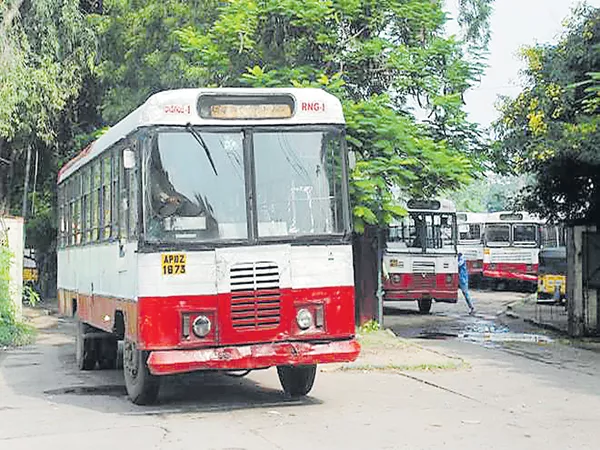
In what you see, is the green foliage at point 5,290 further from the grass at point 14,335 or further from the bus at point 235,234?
the bus at point 235,234

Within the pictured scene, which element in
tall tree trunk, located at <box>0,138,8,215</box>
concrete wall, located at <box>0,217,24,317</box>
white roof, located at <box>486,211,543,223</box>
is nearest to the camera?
concrete wall, located at <box>0,217,24,317</box>

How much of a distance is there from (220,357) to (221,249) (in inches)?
45.1

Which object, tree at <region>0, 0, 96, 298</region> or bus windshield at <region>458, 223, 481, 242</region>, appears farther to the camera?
bus windshield at <region>458, 223, 481, 242</region>

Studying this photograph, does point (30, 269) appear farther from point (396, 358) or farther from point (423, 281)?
point (396, 358)

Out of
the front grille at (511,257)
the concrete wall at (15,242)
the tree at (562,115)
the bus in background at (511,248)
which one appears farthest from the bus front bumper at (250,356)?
the front grille at (511,257)

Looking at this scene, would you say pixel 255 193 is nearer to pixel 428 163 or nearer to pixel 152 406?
pixel 152 406

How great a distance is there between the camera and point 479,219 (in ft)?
127

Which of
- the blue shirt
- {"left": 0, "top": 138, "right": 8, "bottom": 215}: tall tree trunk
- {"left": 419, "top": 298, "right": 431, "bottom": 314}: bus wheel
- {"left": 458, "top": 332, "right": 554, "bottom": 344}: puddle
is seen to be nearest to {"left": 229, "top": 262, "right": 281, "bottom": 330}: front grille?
{"left": 458, "top": 332, "right": 554, "bottom": 344}: puddle

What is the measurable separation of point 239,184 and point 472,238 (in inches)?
1162

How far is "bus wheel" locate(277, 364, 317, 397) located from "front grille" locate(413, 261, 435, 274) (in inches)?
533

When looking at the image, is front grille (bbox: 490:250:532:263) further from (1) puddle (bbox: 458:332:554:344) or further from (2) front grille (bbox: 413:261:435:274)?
(1) puddle (bbox: 458:332:554:344)

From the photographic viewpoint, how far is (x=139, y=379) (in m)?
10.7

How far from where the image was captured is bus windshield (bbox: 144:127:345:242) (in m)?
10.1

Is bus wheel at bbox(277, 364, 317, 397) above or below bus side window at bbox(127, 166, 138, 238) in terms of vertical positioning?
below
